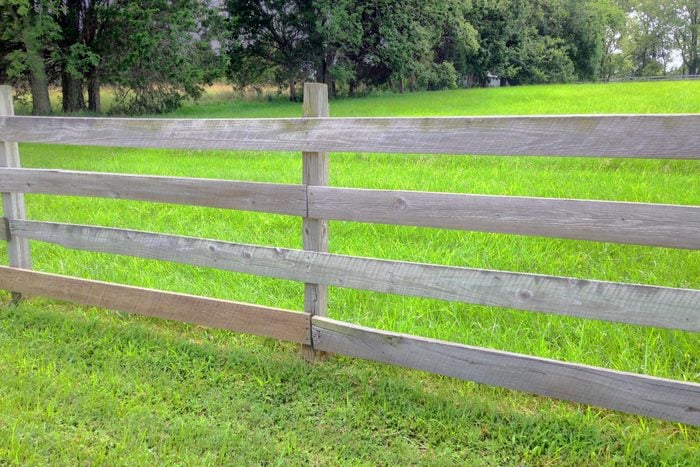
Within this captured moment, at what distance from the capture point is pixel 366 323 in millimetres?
4246

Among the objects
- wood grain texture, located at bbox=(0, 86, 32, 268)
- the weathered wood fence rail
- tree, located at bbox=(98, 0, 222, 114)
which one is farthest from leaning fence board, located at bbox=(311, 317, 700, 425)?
tree, located at bbox=(98, 0, 222, 114)

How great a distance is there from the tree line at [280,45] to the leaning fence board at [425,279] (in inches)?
613

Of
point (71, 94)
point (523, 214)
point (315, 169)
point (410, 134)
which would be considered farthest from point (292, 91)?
point (523, 214)

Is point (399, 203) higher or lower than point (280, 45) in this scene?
lower

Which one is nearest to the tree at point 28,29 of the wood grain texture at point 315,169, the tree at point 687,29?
the wood grain texture at point 315,169

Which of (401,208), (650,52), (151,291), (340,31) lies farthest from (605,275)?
(650,52)

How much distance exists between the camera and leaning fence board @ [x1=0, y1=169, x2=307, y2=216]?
363 centimetres

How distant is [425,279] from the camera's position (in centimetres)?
331

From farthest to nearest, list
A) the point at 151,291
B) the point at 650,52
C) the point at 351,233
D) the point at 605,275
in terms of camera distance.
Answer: the point at 650,52
the point at 351,233
the point at 605,275
the point at 151,291

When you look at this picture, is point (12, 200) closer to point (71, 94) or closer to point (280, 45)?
point (71, 94)

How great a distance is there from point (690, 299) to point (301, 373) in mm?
2113

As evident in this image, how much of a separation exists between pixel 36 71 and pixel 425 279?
746 inches

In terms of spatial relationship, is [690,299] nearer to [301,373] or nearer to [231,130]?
[301,373]

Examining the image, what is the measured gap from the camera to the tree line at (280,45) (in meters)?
20.1
